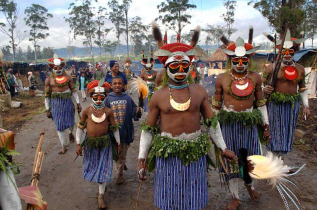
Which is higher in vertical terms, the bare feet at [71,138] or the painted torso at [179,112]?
the painted torso at [179,112]

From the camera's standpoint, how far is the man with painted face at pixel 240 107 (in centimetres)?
375

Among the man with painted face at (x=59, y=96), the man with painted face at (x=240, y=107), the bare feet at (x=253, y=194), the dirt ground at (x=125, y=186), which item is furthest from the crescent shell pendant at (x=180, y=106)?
the man with painted face at (x=59, y=96)

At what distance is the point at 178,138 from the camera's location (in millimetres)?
2855

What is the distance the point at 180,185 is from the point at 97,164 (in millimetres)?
1824

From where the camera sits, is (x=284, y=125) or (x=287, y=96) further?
(x=284, y=125)

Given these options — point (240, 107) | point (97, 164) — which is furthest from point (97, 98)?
point (240, 107)

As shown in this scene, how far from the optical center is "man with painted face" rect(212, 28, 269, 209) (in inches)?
148

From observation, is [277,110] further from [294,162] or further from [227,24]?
[227,24]

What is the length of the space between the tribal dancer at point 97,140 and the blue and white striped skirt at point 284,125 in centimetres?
317

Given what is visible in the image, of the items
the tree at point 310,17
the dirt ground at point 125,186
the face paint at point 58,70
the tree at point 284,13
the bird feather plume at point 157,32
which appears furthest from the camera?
the tree at point 310,17

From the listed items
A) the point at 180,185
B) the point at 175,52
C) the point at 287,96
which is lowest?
the point at 180,185

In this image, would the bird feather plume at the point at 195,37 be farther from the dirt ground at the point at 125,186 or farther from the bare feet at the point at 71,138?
the bare feet at the point at 71,138

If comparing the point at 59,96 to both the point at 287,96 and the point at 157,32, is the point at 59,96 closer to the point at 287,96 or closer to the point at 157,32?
the point at 157,32

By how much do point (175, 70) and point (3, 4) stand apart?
42.7 m
